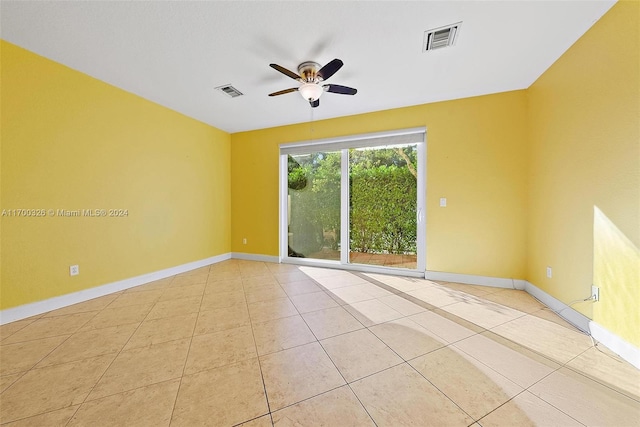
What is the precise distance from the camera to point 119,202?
3.00m

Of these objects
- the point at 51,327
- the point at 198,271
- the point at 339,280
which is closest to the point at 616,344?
the point at 339,280

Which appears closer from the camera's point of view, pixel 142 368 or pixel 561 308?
pixel 142 368

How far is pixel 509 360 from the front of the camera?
5.29ft

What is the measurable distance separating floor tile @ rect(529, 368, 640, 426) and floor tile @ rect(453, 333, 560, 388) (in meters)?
0.05

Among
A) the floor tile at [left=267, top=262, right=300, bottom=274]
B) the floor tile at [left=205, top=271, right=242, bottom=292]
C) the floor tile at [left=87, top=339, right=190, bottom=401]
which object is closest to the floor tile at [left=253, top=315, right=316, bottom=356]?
the floor tile at [left=87, top=339, right=190, bottom=401]

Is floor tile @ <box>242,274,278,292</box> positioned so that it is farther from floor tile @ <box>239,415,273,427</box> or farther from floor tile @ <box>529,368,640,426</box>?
floor tile @ <box>529,368,640,426</box>

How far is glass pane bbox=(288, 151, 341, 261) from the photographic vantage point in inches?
162

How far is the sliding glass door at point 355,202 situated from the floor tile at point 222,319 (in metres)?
2.00

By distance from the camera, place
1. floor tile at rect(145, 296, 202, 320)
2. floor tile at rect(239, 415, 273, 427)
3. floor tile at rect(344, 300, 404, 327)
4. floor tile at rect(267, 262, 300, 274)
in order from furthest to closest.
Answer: floor tile at rect(267, 262, 300, 274), floor tile at rect(145, 296, 202, 320), floor tile at rect(344, 300, 404, 327), floor tile at rect(239, 415, 273, 427)

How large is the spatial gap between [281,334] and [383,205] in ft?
8.50

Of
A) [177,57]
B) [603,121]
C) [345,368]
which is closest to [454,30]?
[603,121]

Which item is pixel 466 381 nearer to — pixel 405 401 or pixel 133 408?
pixel 405 401

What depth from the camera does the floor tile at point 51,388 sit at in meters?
1.23

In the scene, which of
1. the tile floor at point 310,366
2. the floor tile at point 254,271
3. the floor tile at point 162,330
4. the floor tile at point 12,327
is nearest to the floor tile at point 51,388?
the tile floor at point 310,366
